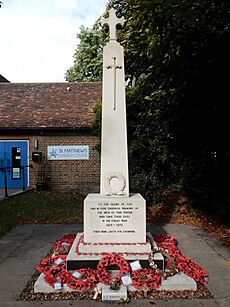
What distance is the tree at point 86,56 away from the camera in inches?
1206

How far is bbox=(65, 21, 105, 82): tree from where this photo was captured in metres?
30.6

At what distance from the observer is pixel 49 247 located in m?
5.63

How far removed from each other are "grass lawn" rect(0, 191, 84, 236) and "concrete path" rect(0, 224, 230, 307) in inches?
23.5

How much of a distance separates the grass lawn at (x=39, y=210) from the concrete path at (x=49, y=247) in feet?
1.96

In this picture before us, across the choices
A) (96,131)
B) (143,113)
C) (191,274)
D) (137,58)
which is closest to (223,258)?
(191,274)

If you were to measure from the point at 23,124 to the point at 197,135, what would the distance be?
867 cm

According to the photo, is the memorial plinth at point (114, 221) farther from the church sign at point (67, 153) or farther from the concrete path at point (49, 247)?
the church sign at point (67, 153)

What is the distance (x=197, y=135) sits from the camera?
9125 millimetres

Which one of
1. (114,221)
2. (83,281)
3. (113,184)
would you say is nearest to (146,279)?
(83,281)

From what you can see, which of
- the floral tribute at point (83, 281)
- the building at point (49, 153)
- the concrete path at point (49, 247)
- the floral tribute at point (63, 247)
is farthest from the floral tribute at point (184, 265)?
the building at point (49, 153)

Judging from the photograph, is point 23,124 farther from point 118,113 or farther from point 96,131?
point 118,113

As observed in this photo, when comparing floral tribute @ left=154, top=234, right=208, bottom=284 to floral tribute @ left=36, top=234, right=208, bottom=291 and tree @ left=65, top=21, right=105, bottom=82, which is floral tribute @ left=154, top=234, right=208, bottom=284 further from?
tree @ left=65, top=21, right=105, bottom=82

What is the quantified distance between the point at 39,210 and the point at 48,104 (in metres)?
8.35

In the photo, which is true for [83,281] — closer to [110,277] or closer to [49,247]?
[110,277]
